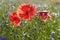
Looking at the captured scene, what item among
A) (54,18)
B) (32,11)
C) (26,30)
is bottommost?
(54,18)

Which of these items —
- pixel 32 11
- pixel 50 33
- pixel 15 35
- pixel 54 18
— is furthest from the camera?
pixel 54 18

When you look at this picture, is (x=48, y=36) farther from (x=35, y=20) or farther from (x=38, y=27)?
(x=35, y=20)

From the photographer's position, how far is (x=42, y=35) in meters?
2.23

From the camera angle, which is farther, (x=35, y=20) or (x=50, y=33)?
(x=35, y=20)

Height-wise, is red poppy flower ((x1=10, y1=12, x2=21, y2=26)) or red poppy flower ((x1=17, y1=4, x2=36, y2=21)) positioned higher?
red poppy flower ((x1=17, y1=4, x2=36, y2=21))

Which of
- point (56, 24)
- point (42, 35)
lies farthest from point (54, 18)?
point (42, 35)

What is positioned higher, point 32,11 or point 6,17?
point 32,11

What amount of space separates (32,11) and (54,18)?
→ 1.24 metres

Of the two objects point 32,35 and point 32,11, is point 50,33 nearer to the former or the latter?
point 32,35

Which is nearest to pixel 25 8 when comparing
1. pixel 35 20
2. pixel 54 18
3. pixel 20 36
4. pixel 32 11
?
pixel 32 11

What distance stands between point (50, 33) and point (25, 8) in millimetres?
577

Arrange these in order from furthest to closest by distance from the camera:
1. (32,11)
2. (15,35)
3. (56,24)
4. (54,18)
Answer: (54,18) < (56,24) < (15,35) < (32,11)

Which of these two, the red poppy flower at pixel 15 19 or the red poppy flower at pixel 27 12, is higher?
the red poppy flower at pixel 27 12

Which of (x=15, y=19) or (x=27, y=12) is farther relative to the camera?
(x=15, y=19)
